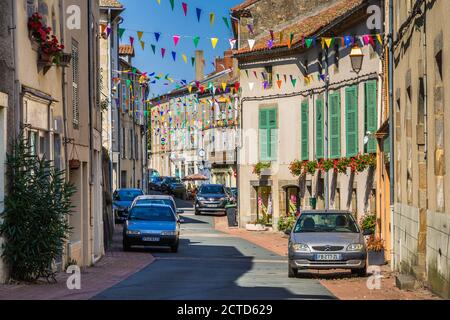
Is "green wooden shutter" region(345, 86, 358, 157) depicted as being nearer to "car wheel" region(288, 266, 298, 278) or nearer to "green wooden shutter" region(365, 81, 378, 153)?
"green wooden shutter" region(365, 81, 378, 153)

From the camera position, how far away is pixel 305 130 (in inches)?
1735

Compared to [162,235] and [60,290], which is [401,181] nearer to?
[60,290]

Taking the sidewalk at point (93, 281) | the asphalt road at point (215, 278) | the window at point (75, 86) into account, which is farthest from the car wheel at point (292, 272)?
the window at point (75, 86)

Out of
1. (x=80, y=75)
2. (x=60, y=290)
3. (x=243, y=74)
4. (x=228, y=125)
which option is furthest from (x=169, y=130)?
(x=60, y=290)

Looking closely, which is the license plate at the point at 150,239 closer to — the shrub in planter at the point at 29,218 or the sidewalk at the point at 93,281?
the sidewalk at the point at 93,281

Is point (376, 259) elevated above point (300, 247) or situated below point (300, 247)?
below

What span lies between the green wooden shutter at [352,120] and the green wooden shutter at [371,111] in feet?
5.77

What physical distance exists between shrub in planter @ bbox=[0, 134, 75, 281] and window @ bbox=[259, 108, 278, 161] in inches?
1132

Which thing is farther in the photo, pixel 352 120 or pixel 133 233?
pixel 352 120

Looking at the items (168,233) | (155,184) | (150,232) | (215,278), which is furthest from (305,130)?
(155,184)

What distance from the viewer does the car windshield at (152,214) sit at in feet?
111

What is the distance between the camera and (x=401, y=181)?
2362 cm

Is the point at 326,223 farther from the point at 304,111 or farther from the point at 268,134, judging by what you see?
the point at 268,134

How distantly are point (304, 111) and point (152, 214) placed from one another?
12.0 m
